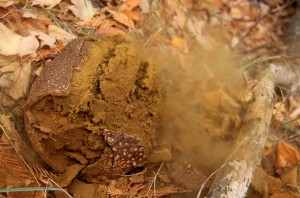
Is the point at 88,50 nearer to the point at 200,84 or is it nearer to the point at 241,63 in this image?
the point at 200,84

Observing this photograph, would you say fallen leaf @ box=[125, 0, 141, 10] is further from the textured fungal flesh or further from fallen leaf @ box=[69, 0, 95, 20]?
the textured fungal flesh

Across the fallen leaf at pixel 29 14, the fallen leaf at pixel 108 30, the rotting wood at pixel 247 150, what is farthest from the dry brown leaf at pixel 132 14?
the rotting wood at pixel 247 150

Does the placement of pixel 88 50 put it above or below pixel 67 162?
above

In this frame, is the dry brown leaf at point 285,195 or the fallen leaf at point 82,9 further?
the fallen leaf at point 82,9

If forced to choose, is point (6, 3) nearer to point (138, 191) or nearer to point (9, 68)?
point (9, 68)

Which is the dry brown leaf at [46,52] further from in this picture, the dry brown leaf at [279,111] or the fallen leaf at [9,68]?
the dry brown leaf at [279,111]

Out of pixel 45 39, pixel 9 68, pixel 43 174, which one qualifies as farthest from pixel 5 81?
pixel 43 174

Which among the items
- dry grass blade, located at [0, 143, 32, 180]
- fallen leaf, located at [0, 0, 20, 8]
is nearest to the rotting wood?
dry grass blade, located at [0, 143, 32, 180]

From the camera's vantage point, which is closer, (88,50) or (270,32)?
(88,50)

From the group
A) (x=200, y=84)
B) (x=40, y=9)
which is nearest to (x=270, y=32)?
(x=200, y=84)
